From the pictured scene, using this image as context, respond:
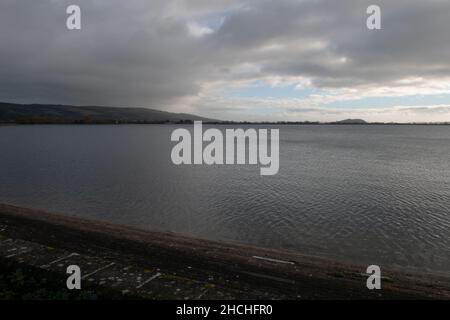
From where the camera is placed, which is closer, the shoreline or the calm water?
the shoreline

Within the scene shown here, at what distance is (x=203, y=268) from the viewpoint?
14.2 m

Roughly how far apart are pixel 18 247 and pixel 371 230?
2163 cm

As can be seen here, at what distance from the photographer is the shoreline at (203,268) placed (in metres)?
11.7

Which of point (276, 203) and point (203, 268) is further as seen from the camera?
point (276, 203)

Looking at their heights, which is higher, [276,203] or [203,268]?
[203,268]

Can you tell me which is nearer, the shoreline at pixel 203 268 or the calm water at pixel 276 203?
the shoreline at pixel 203 268

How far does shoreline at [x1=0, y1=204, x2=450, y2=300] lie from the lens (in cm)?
1166

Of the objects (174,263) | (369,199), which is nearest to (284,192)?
(369,199)

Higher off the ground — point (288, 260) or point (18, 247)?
point (18, 247)

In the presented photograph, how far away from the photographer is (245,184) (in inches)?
1540
